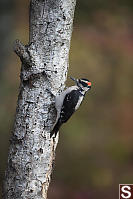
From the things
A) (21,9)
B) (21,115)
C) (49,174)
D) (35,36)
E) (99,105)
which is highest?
(21,9)

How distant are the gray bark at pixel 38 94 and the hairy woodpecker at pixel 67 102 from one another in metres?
0.06

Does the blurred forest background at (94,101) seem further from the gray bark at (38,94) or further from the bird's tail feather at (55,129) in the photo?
the bird's tail feather at (55,129)

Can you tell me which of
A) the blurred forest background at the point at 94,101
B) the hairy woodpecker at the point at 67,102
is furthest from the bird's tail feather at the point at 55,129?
the blurred forest background at the point at 94,101

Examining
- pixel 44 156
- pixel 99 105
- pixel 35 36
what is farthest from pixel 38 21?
pixel 99 105

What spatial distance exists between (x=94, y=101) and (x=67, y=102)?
664cm

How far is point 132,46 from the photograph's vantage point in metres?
12.2

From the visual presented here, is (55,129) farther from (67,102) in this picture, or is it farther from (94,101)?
(94,101)

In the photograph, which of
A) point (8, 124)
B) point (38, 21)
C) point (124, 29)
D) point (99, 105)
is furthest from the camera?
point (124, 29)

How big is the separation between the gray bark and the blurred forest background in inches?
152

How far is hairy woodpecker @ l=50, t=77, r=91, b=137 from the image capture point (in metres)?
4.14

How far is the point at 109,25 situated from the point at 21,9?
250 centimetres

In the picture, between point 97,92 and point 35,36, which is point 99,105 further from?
point 35,36

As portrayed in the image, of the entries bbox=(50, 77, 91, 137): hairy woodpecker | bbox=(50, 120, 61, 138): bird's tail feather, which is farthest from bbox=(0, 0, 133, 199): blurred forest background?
bbox=(50, 120, 61, 138): bird's tail feather

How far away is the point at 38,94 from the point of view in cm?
408
